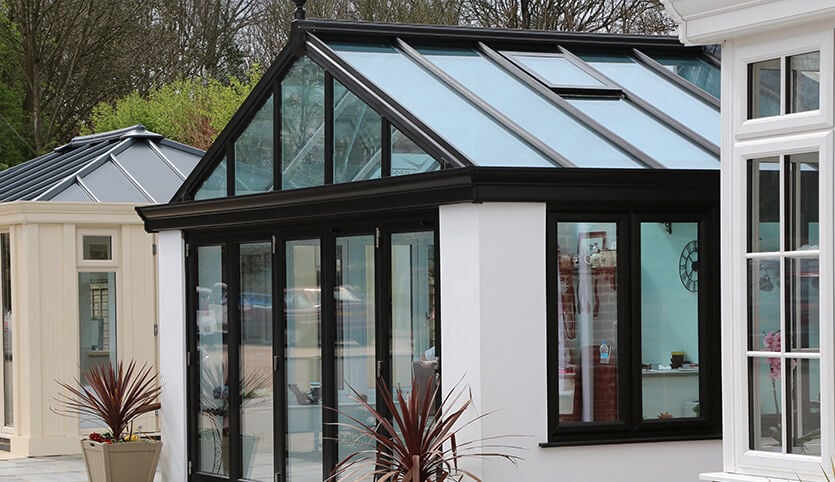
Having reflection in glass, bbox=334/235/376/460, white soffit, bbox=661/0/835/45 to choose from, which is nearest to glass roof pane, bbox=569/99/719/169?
reflection in glass, bbox=334/235/376/460

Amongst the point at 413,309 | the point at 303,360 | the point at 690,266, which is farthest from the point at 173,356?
the point at 690,266

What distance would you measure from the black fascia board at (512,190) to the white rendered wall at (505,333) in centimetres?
10

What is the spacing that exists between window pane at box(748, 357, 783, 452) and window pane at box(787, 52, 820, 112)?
109 centimetres

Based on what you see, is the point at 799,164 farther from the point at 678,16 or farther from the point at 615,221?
the point at 615,221

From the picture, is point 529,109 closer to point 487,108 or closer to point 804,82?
point 487,108

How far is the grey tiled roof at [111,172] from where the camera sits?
13938 millimetres

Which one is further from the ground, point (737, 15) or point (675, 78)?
point (675, 78)

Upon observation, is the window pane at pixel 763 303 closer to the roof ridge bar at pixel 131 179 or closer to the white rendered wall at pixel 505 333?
the white rendered wall at pixel 505 333

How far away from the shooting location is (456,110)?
840 centimetres

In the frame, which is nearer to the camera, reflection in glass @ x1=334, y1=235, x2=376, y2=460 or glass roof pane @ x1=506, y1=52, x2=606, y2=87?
reflection in glass @ x1=334, y1=235, x2=376, y2=460

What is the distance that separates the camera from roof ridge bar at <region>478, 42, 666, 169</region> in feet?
26.5

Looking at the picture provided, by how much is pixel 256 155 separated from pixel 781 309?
4.93 m

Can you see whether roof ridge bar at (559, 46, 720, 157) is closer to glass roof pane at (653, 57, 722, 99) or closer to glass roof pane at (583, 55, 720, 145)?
glass roof pane at (583, 55, 720, 145)

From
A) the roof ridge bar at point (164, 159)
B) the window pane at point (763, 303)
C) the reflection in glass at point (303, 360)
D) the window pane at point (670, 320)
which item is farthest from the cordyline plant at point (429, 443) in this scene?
the roof ridge bar at point (164, 159)
